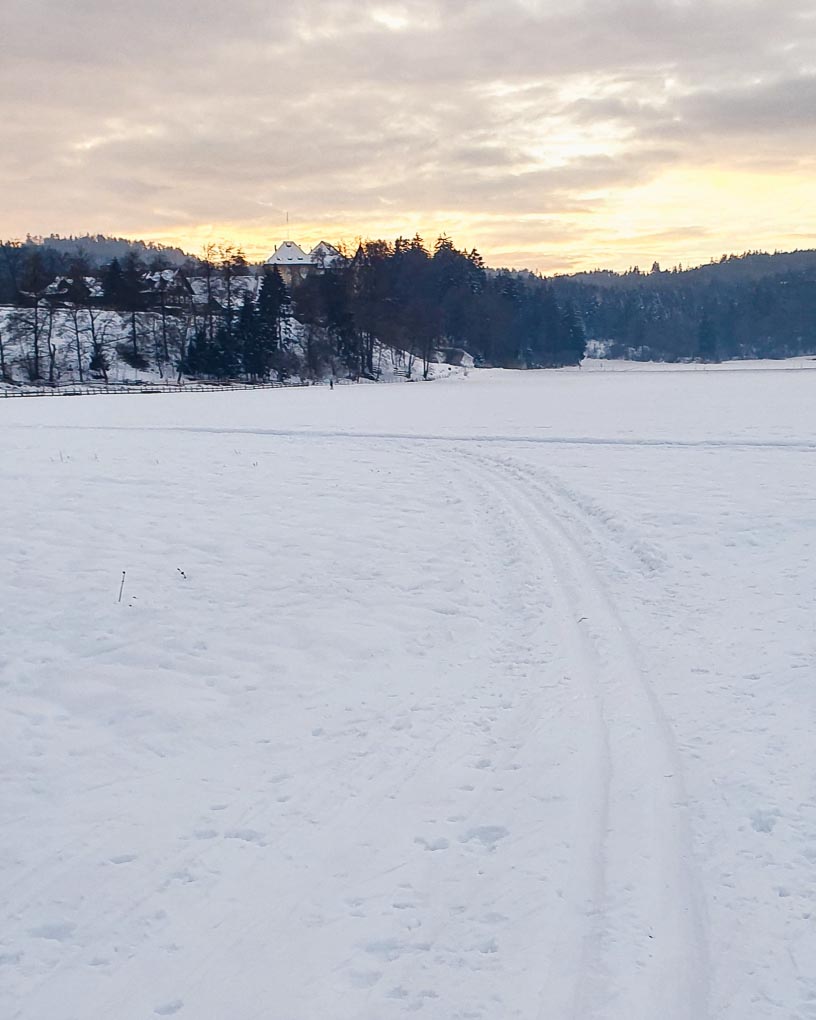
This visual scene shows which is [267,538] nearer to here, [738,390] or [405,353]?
[738,390]

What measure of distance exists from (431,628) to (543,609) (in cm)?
141

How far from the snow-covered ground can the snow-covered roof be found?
4814 inches

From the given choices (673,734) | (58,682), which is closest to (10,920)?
(58,682)

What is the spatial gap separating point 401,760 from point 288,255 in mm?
132975

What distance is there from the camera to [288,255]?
13050 cm

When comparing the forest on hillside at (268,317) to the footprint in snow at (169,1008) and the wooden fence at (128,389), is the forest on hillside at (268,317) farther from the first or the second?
the footprint in snow at (169,1008)

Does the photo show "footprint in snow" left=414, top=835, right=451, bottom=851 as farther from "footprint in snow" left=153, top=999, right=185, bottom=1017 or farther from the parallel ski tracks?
"footprint in snow" left=153, top=999, right=185, bottom=1017

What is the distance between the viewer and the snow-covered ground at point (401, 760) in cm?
429

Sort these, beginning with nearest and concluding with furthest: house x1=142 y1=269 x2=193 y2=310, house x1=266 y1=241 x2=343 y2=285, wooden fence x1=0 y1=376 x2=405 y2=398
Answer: wooden fence x1=0 y1=376 x2=405 y2=398 → house x1=142 y1=269 x2=193 y2=310 → house x1=266 y1=241 x2=343 y2=285

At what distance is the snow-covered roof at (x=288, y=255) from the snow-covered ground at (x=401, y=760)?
122m

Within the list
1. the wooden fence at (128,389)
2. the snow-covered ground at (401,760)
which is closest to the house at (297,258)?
the wooden fence at (128,389)

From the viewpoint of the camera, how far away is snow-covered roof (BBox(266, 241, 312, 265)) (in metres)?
129

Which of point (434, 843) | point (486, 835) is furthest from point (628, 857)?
point (434, 843)

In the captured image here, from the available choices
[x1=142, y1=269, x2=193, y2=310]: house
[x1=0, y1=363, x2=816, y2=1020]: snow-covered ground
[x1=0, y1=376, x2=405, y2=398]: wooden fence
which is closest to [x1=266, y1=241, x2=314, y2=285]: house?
[x1=142, y1=269, x2=193, y2=310]: house
